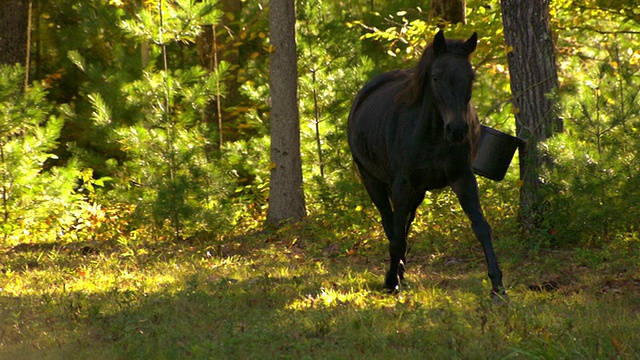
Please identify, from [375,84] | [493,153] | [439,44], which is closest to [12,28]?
[375,84]

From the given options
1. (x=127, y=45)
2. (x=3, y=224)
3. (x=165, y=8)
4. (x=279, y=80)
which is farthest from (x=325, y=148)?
(x=127, y=45)

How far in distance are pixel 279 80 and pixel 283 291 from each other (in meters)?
5.40

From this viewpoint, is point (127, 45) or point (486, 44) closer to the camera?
point (486, 44)

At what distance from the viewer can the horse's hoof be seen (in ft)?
20.4

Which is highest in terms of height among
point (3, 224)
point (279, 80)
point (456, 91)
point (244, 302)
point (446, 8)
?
point (446, 8)

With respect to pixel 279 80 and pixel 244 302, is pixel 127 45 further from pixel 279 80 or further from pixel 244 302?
pixel 244 302

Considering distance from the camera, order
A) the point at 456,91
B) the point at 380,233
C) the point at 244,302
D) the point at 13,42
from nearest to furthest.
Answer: the point at 456,91 < the point at 244,302 < the point at 380,233 < the point at 13,42

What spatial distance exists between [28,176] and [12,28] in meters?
3.59

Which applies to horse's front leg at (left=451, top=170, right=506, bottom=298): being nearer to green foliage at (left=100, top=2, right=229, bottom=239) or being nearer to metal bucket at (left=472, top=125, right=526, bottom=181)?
metal bucket at (left=472, top=125, right=526, bottom=181)

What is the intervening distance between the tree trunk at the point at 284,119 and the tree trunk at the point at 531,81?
364 cm

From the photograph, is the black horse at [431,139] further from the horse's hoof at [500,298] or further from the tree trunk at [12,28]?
the tree trunk at [12,28]

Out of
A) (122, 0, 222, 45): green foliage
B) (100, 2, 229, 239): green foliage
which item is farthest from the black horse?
(122, 0, 222, 45): green foliage

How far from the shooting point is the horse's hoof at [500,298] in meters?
6.20

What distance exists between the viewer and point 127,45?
18797mm
